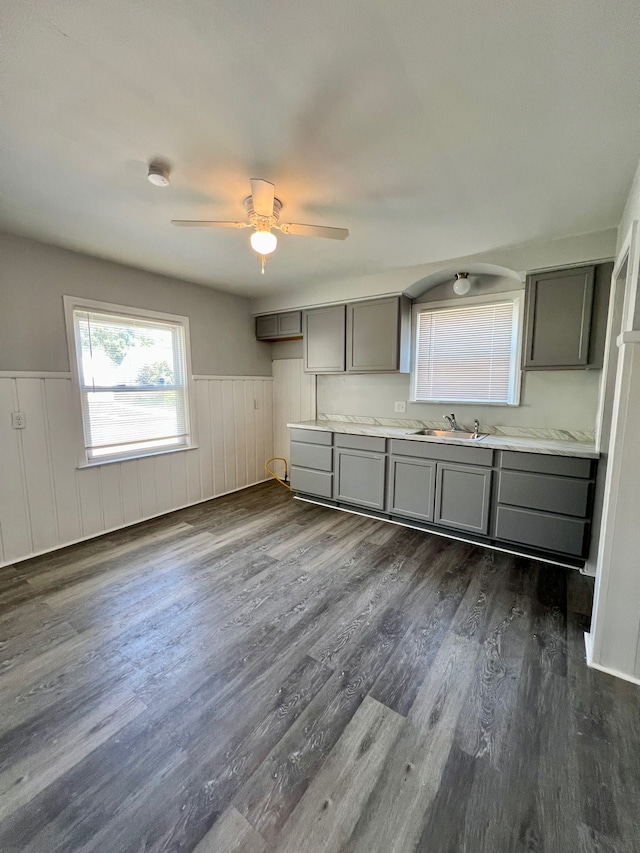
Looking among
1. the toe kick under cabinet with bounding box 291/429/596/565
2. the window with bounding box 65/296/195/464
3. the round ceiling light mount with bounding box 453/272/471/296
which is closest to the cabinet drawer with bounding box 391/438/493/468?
the toe kick under cabinet with bounding box 291/429/596/565

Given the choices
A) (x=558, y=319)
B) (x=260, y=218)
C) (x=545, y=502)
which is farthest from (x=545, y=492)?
(x=260, y=218)

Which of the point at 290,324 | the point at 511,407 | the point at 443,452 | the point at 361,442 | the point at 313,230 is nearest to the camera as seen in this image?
the point at 313,230

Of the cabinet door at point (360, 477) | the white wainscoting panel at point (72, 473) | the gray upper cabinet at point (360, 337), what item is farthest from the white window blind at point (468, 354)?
the white wainscoting panel at point (72, 473)

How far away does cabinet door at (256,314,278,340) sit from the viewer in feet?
14.6

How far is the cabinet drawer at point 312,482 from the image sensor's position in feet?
12.8

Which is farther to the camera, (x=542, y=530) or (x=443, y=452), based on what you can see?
(x=443, y=452)

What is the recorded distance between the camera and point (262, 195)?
1.75 m

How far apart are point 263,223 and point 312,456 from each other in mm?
2552

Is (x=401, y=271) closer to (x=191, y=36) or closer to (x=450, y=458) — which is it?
(x=450, y=458)

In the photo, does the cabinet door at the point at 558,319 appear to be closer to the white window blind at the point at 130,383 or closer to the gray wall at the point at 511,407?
the gray wall at the point at 511,407

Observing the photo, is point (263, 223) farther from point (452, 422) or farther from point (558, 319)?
point (452, 422)

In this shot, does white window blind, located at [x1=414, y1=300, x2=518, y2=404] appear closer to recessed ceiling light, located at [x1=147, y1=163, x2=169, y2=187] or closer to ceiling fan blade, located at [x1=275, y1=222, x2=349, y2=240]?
ceiling fan blade, located at [x1=275, y1=222, x2=349, y2=240]

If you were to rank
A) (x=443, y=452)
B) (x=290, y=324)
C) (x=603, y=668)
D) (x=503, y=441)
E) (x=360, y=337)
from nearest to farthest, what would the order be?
(x=603, y=668), (x=503, y=441), (x=443, y=452), (x=360, y=337), (x=290, y=324)

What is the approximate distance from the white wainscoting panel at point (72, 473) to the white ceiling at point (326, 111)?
132 centimetres
